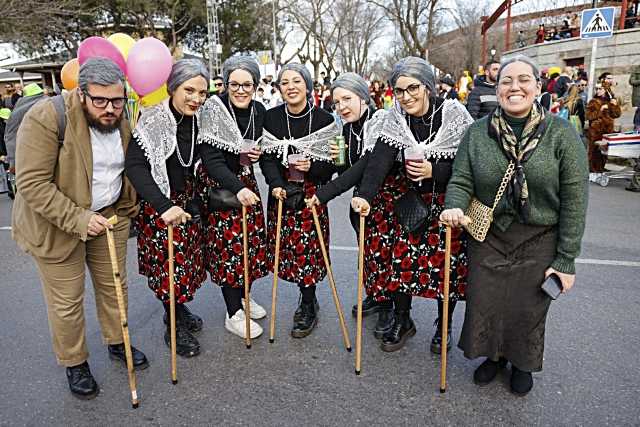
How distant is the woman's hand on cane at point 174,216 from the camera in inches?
111

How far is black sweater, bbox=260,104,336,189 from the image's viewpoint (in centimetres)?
331

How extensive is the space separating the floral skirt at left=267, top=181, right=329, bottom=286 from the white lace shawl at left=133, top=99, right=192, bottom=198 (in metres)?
0.83

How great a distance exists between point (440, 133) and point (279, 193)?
1.10 m

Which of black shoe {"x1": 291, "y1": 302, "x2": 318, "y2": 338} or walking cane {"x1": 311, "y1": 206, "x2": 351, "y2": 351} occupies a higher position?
walking cane {"x1": 311, "y1": 206, "x2": 351, "y2": 351}

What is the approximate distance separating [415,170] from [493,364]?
1.22 m

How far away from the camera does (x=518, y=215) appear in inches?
100

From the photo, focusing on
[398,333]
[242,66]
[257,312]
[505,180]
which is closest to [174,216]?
[242,66]

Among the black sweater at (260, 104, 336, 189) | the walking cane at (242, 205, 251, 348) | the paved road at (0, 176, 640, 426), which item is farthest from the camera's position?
the black sweater at (260, 104, 336, 189)

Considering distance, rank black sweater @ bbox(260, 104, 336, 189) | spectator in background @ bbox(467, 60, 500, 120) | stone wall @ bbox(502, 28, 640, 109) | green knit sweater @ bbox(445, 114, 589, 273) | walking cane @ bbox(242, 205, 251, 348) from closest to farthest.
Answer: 1. green knit sweater @ bbox(445, 114, 589, 273)
2. walking cane @ bbox(242, 205, 251, 348)
3. black sweater @ bbox(260, 104, 336, 189)
4. spectator in background @ bbox(467, 60, 500, 120)
5. stone wall @ bbox(502, 28, 640, 109)

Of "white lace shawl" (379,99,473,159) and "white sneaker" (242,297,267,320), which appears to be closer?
"white lace shawl" (379,99,473,159)

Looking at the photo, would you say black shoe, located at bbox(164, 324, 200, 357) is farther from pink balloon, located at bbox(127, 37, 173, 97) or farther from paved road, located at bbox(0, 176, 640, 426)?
pink balloon, located at bbox(127, 37, 173, 97)

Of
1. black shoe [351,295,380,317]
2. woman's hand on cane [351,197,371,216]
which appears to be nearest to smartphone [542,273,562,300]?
woman's hand on cane [351,197,371,216]

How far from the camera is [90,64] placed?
8.29ft

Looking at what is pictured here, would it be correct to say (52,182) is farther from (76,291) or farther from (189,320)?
(189,320)
